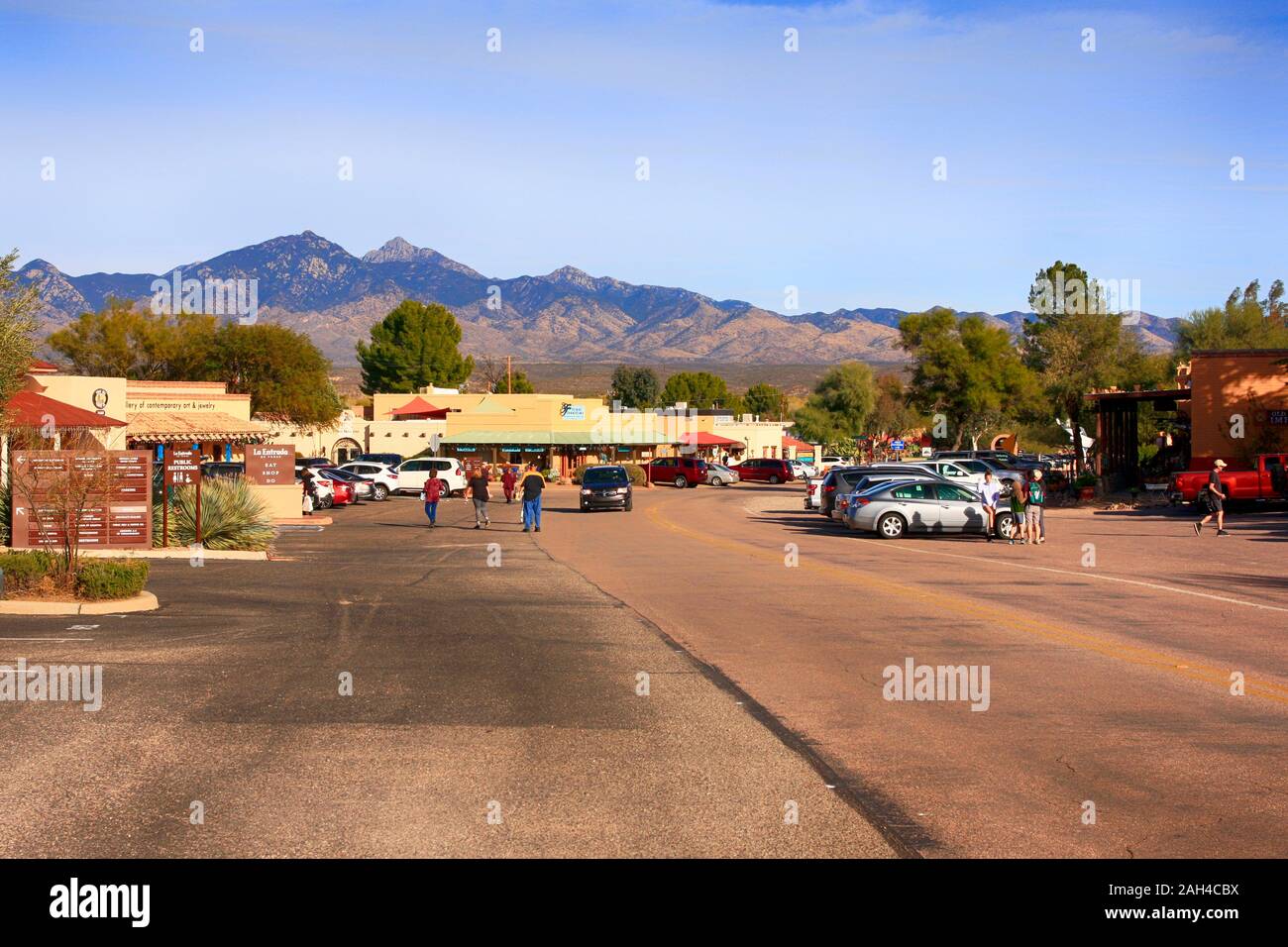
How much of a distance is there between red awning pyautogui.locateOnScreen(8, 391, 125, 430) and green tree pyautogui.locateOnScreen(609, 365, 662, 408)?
121948mm

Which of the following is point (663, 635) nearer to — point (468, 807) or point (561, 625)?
point (561, 625)

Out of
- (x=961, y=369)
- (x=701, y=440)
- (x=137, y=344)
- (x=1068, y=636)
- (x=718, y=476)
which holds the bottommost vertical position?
(x=718, y=476)

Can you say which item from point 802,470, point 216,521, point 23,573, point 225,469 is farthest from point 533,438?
point 23,573

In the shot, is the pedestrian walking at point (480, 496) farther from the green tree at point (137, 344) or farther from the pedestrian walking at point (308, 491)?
the green tree at point (137, 344)

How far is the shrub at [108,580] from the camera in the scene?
1627cm

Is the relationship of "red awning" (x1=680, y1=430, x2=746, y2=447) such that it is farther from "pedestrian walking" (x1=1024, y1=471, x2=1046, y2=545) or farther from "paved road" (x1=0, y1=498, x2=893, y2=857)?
"paved road" (x1=0, y1=498, x2=893, y2=857)

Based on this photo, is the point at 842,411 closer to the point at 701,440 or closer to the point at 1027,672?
the point at 701,440

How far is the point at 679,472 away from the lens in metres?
70.2

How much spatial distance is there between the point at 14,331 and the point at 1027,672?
60.5 ft

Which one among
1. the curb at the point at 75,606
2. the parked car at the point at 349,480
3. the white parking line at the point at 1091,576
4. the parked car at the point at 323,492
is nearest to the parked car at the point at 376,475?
the parked car at the point at 349,480

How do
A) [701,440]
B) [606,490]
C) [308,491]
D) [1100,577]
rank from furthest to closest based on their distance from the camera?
[701,440] → [606,490] → [308,491] → [1100,577]

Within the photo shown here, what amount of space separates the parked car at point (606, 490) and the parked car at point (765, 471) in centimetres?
3056

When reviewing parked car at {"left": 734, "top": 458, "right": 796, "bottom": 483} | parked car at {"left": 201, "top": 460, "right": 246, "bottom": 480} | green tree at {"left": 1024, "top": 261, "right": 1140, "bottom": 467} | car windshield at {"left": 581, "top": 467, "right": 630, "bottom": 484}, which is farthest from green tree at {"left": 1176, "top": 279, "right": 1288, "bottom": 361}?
parked car at {"left": 201, "top": 460, "right": 246, "bottom": 480}
